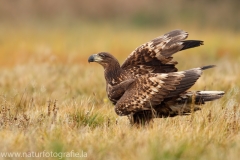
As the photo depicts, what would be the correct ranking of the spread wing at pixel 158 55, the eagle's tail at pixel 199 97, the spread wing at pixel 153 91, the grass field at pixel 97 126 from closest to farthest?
the grass field at pixel 97 126 → the spread wing at pixel 153 91 → the eagle's tail at pixel 199 97 → the spread wing at pixel 158 55

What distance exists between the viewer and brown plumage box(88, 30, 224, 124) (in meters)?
5.87

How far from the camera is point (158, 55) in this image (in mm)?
6266

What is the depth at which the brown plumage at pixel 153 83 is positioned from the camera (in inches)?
231

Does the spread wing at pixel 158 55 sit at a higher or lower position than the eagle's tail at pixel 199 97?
higher

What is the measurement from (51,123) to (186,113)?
176 cm

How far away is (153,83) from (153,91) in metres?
0.08

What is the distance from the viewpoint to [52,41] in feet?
55.0

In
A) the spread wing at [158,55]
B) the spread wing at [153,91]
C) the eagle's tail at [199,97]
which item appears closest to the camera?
the spread wing at [153,91]

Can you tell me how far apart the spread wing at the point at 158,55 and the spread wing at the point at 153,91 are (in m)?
0.41

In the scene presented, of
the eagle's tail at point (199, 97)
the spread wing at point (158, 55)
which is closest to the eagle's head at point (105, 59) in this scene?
the spread wing at point (158, 55)

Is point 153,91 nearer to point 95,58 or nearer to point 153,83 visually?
point 153,83

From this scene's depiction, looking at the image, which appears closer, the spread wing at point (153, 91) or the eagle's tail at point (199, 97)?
the spread wing at point (153, 91)

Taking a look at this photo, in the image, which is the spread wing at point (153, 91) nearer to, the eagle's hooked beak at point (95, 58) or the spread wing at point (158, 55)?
the spread wing at point (158, 55)

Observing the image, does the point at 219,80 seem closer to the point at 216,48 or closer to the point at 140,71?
the point at 140,71
